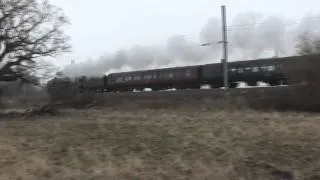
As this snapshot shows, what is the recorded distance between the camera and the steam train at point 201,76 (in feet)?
150

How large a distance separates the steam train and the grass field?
19521mm

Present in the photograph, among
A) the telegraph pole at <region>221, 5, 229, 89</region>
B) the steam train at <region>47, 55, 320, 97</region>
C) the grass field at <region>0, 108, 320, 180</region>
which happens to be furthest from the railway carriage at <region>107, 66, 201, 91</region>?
the grass field at <region>0, 108, 320, 180</region>

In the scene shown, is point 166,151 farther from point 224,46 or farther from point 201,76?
point 201,76

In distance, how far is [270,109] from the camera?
42.0 meters

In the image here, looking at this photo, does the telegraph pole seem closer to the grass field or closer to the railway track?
the railway track

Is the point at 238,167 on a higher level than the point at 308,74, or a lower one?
lower

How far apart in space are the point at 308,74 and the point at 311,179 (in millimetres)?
27235

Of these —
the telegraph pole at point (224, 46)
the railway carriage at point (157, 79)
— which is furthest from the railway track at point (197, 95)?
the railway carriage at point (157, 79)

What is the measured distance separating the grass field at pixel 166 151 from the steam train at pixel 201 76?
19.5 metres

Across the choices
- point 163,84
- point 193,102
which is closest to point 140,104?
point 193,102

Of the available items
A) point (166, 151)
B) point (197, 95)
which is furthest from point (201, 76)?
point (166, 151)

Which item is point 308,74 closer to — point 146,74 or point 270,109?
point 270,109

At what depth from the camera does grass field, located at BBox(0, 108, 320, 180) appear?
1728cm

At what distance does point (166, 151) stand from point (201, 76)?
43502 millimetres
